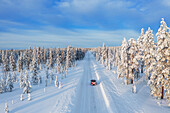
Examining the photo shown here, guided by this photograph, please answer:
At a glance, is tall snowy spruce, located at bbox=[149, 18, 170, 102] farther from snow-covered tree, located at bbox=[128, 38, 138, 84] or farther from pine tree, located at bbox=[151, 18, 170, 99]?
snow-covered tree, located at bbox=[128, 38, 138, 84]

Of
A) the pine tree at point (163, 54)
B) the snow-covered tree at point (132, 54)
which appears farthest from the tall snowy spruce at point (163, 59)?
the snow-covered tree at point (132, 54)

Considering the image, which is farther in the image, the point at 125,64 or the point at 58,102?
the point at 125,64

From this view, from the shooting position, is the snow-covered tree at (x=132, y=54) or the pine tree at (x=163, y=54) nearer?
the pine tree at (x=163, y=54)

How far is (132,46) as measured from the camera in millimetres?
28344

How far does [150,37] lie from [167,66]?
13.4 m

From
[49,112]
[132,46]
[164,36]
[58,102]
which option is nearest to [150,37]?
[132,46]

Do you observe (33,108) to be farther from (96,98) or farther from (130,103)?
(130,103)

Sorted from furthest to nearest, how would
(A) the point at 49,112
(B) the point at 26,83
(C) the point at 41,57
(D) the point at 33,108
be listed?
1. (C) the point at 41,57
2. (B) the point at 26,83
3. (D) the point at 33,108
4. (A) the point at 49,112

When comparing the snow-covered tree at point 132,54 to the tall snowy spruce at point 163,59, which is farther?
the snow-covered tree at point 132,54

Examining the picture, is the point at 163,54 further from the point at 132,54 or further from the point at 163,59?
the point at 132,54

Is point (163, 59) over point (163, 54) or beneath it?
beneath

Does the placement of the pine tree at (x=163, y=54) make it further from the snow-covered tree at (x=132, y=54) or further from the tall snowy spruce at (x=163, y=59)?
the snow-covered tree at (x=132, y=54)

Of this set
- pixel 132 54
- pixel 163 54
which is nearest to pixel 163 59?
pixel 163 54

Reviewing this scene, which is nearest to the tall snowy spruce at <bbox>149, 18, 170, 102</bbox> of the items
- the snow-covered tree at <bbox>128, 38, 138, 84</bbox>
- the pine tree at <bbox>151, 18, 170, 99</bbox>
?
the pine tree at <bbox>151, 18, 170, 99</bbox>
